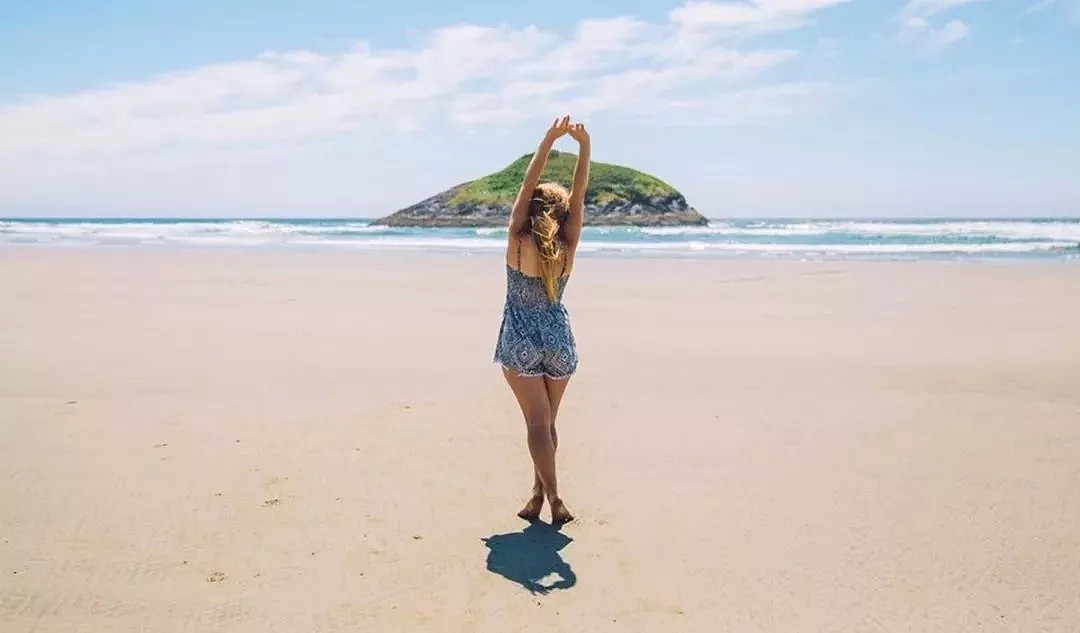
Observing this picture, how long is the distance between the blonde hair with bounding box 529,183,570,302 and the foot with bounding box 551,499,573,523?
104cm

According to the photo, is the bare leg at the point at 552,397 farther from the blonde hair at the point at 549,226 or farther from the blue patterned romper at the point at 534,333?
the blonde hair at the point at 549,226

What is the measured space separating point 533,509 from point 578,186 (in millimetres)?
1667

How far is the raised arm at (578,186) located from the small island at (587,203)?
73594mm

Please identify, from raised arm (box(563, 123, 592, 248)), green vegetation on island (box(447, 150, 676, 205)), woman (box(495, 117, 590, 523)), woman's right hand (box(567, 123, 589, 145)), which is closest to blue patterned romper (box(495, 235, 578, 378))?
woman (box(495, 117, 590, 523))

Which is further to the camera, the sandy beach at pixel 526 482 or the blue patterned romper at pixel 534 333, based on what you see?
the blue patterned romper at pixel 534 333

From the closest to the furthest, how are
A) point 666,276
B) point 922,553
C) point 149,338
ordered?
point 922,553
point 149,338
point 666,276

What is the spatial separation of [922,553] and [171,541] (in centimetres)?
353

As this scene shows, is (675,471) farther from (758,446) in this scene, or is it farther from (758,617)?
(758,617)

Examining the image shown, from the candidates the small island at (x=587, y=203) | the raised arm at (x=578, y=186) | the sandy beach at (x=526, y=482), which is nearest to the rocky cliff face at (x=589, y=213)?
the small island at (x=587, y=203)

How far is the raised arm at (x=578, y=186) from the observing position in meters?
4.45

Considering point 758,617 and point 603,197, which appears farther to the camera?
point 603,197

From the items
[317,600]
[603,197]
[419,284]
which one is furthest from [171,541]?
[603,197]

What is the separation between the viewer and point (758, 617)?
3623 mm

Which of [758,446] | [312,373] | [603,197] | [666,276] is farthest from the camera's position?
[603,197]
